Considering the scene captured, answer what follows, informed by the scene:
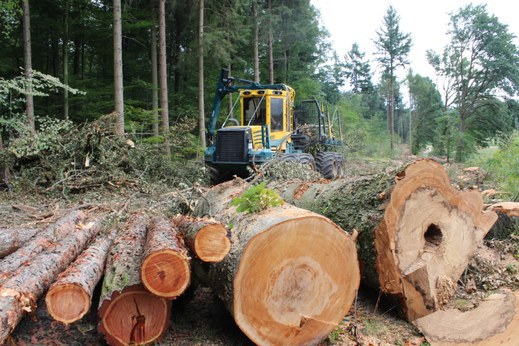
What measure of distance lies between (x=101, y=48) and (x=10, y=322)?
65.7ft

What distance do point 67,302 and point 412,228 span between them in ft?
9.14

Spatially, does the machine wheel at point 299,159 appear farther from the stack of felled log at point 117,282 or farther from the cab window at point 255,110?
the stack of felled log at point 117,282

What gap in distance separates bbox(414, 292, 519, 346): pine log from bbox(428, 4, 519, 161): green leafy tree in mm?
25163

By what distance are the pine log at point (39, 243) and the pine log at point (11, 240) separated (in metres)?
0.21

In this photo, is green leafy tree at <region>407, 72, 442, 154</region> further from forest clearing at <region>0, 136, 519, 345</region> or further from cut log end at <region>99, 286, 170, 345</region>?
cut log end at <region>99, 286, 170, 345</region>

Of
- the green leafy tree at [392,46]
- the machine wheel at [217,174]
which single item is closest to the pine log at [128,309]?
the machine wheel at [217,174]

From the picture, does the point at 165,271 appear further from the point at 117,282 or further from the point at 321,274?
the point at 321,274

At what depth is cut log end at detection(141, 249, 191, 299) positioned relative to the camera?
2590mm

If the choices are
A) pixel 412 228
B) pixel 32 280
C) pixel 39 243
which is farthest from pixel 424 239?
pixel 39 243

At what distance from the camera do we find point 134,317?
2.76 metres

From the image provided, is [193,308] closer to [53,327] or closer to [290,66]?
[53,327]

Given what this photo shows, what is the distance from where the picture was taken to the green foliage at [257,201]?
3150 mm

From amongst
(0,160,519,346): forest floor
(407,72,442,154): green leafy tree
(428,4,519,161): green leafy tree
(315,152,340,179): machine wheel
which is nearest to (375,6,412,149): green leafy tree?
(407,72,442,154): green leafy tree

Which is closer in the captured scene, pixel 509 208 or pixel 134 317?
pixel 134 317
